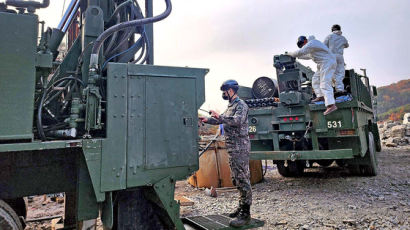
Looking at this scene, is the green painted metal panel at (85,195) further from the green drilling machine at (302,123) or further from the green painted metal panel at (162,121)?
the green drilling machine at (302,123)

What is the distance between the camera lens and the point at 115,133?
251 centimetres

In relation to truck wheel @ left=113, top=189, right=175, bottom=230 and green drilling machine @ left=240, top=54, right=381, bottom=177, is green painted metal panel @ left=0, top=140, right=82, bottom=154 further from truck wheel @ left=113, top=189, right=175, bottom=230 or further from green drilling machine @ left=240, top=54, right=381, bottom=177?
green drilling machine @ left=240, top=54, right=381, bottom=177

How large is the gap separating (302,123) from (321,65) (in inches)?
49.0

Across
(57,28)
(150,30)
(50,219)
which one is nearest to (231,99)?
(150,30)

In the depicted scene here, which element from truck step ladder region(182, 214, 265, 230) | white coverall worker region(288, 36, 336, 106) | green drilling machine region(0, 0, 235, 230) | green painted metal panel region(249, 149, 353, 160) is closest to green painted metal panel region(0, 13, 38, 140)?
green drilling machine region(0, 0, 235, 230)

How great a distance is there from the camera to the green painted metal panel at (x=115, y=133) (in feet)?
8.00

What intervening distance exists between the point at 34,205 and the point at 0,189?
366 centimetres

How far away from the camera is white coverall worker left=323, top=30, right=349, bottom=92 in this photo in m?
5.73

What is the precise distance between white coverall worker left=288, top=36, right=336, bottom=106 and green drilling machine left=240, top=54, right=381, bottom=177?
0.30 metres

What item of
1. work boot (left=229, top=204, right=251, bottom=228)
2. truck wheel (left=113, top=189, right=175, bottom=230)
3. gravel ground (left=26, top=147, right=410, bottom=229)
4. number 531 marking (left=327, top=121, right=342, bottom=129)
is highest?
number 531 marking (left=327, top=121, right=342, bottom=129)

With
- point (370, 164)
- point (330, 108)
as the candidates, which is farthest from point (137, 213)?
point (370, 164)

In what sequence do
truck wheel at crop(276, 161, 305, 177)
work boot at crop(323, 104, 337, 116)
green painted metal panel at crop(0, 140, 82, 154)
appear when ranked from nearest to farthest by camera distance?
green painted metal panel at crop(0, 140, 82, 154) < work boot at crop(323, 104, 337, 116) < truck wheel at crop(276, 161, 305, 177)

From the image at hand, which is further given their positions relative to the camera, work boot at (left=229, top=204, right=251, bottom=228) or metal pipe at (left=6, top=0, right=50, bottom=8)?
work boot at (left=229, top=204, right=251, bottom=228)

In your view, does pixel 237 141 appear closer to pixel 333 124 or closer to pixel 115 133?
pixel 115 133
